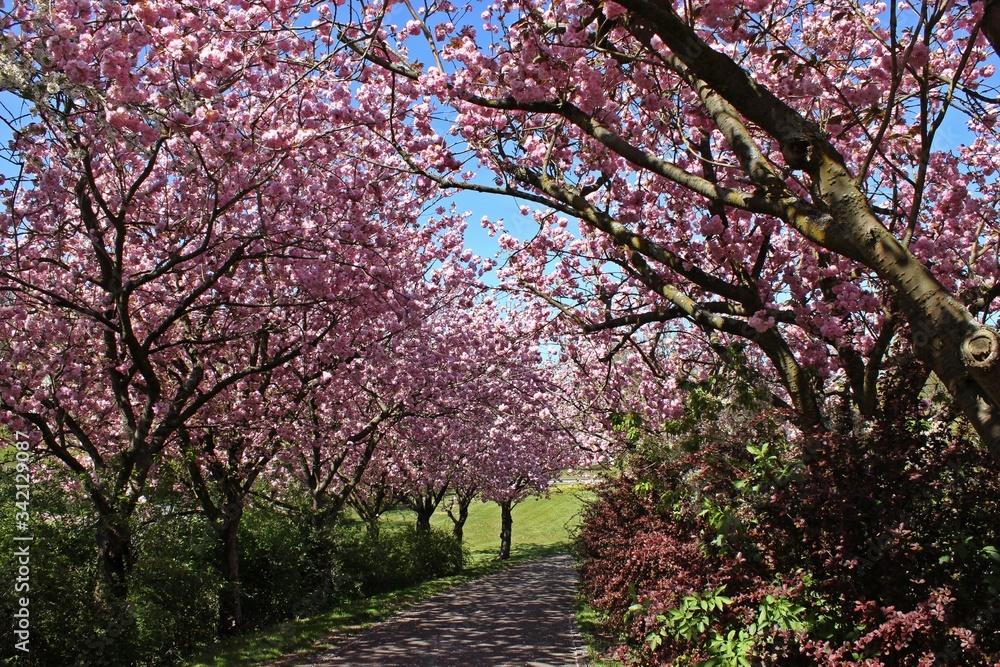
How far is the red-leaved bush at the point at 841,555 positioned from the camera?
3.56 metres

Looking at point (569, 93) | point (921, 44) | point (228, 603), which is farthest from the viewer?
point (228, 603)

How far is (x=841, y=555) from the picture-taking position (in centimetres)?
384

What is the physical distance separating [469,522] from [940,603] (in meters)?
49.5

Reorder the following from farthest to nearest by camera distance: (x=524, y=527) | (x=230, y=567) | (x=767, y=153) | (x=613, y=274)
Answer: (x=524, y=527), (x=230, y=567), (x=613, y=274), (x=767, y=153)

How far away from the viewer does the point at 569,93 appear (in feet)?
19.3

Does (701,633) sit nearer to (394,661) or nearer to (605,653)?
(605,653)

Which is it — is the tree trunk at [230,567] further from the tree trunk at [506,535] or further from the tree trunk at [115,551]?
the tree trunk at [506,535]

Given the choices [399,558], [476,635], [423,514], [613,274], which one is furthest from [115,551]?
[423,514]

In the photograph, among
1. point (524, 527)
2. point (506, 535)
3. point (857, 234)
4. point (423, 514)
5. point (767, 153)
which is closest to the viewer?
point (857, 234)

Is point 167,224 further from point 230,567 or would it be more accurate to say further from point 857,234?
point 857,234

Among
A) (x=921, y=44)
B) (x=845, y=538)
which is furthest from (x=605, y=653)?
(x=921, y=44)

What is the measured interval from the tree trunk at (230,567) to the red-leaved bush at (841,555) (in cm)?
844

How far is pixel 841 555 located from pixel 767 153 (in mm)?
5121

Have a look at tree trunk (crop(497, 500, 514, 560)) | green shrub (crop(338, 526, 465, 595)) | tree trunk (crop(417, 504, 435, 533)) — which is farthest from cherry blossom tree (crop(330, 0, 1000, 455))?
tree trunk (crop(497, 500, 514, 560))
